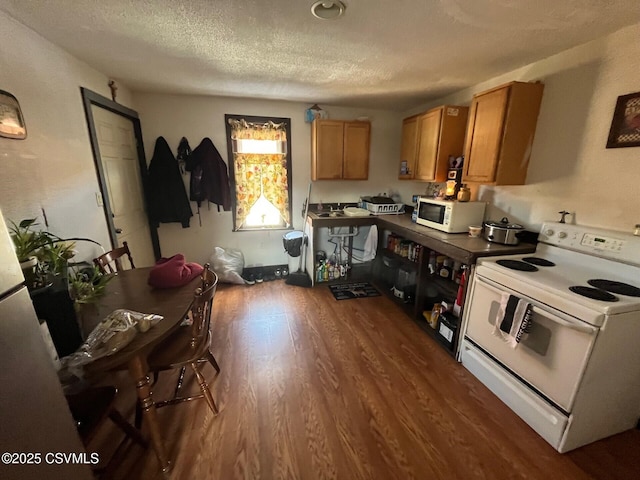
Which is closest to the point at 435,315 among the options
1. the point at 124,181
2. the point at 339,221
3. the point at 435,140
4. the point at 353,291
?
the point at 353,291

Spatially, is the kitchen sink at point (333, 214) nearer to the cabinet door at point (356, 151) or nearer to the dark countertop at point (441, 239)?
the dark countertop at point (441, 239)

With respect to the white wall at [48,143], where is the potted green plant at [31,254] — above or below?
below

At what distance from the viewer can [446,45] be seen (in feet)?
5.55

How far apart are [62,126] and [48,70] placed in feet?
1.09

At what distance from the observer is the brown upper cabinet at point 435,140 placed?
8.43ft

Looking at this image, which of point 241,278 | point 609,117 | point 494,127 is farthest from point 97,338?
point 609,117

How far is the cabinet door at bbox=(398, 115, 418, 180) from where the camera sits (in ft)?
9.89

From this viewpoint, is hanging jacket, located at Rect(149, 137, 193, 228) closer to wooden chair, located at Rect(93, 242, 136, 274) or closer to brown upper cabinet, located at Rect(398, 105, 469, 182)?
wooden chair, located at Rect(93, 242, 136, 274)

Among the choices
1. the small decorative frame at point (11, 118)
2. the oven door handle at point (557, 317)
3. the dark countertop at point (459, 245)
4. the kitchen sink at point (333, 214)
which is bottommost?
the oven door handle at point (557, 317)

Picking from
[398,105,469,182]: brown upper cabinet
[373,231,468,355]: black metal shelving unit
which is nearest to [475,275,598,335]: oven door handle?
[373,231,468,355]: black metal shelving unit

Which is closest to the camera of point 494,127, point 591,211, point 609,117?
point 609,117

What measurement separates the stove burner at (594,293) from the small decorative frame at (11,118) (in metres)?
3.09

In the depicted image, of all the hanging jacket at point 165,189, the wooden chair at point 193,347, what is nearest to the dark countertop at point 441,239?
the hanging jacket at point 165,189

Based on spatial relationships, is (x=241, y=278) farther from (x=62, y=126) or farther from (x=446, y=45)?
(x=446, y=45)
